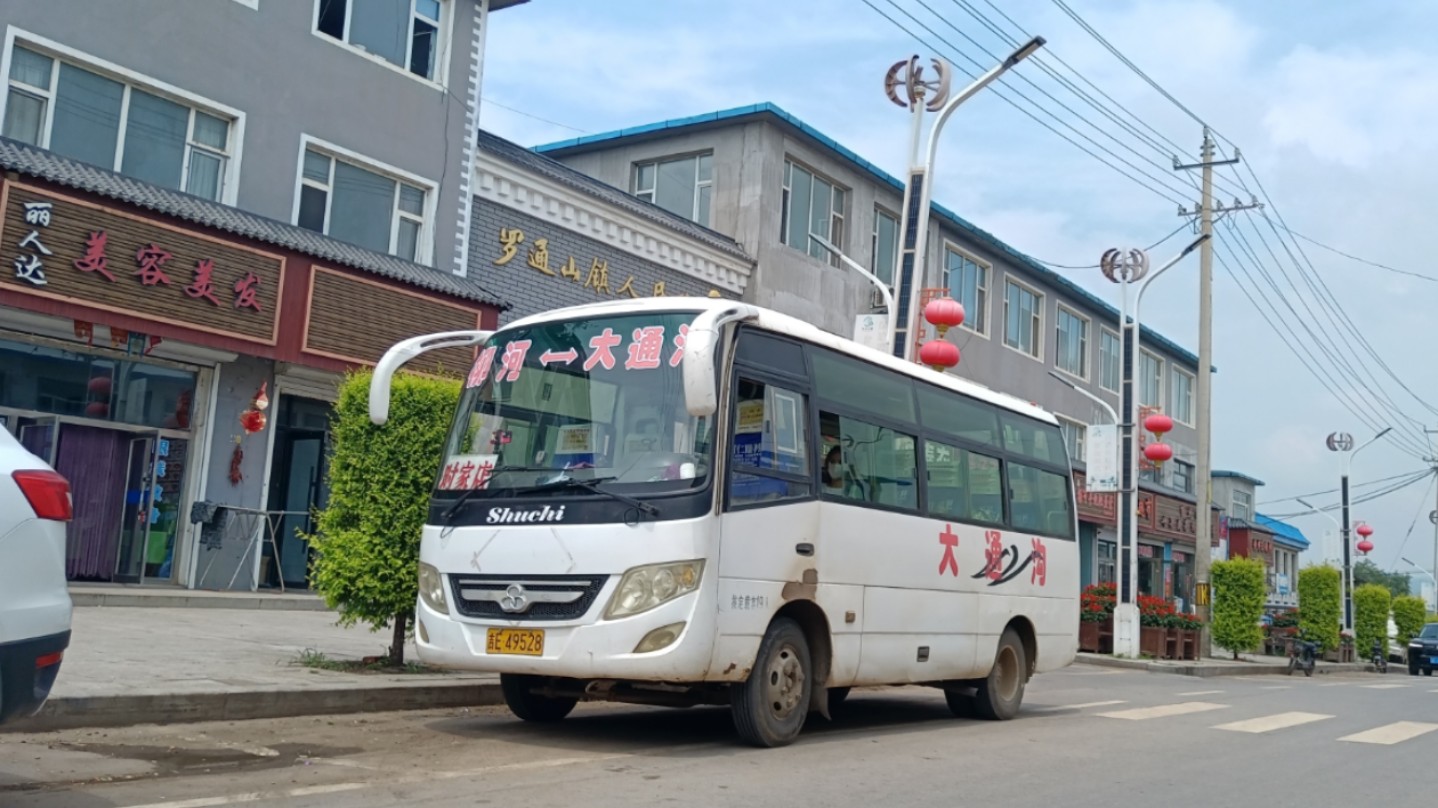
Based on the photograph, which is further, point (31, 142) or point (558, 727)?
point (31, 142)

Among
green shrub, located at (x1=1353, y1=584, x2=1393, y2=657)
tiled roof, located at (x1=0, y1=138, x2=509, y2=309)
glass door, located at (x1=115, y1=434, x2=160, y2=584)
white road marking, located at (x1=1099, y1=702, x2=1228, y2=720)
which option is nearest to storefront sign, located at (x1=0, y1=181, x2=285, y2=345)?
tiled roof, located at (x1=0, y1=138, x2=509, y2=309)

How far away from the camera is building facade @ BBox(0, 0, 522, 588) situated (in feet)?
48.0

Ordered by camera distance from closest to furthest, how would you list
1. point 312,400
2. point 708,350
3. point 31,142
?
point 708,350 → point 31,142 → point 312,400

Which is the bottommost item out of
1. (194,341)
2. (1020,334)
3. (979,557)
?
(979,557)

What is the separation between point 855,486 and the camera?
31.2 ft

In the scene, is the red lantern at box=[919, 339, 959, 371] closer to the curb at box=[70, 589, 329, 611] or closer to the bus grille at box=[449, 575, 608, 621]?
the curb at box=[70, 589, 329, 611]

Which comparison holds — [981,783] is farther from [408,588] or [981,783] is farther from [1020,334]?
[1020,334]

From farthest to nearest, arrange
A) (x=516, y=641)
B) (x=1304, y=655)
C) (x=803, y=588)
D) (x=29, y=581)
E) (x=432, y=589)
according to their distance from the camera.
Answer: (x=1304, y=655), (x=803, y=588), (x=432, y=589), (x=516, y=641), (x=29, y=581)

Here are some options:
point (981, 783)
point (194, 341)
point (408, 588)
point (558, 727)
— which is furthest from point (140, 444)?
point (981, 783)

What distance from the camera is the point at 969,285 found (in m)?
34.1

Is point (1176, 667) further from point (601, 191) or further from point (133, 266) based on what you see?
point (133, 266)

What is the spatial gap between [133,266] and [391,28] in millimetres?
6082

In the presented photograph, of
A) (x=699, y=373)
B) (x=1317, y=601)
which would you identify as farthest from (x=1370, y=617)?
(x=699, y=373)

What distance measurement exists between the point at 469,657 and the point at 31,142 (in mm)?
10332
